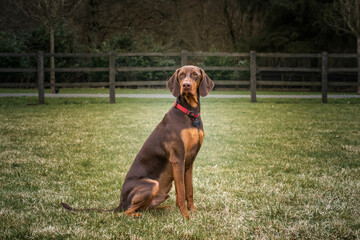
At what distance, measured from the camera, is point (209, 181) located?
4113 millimetres

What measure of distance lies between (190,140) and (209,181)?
136 cm

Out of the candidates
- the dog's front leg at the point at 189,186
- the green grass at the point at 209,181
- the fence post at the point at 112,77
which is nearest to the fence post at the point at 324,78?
the green grass at the point at 209,181

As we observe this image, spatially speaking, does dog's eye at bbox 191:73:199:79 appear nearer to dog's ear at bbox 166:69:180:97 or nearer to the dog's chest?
dog's ear at bbox 166:69:180:97

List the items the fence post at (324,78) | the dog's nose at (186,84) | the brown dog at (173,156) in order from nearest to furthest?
the brown dog at (173,156) < the dog's nose at (186,84) < the fence post at (324,78)

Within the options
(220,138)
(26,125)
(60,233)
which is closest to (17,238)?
(60,233)

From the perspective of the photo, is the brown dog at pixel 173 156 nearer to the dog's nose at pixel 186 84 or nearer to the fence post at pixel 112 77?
the dog's nose at pixel 186 84

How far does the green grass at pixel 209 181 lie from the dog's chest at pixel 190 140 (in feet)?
1.71

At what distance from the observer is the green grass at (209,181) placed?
2.72 meters

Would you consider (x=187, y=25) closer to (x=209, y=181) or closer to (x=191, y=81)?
(x=209, y=181)

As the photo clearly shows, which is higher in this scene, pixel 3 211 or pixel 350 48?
pixel 350 48

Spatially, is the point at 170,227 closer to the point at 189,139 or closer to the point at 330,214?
the point at 189,139

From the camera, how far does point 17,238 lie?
8.39 ft

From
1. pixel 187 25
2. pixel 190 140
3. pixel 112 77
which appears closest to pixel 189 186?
pixel 190 140

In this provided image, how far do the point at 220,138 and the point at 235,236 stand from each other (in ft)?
14.0
